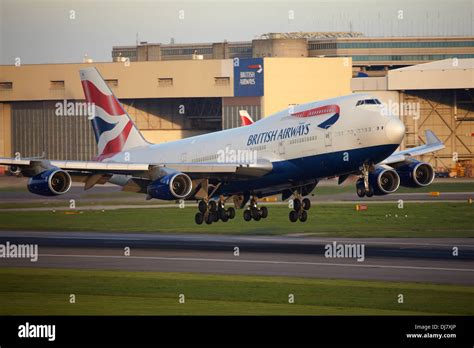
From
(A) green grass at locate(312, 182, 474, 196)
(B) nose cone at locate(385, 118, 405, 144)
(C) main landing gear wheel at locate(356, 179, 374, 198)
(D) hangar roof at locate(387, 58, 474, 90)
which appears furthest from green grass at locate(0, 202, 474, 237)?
(D) hangar roof at locate(387, 58, 474, 90)

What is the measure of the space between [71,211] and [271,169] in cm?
3411

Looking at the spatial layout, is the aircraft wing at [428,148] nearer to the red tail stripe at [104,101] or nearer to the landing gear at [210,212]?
the landing gear at [210,212]

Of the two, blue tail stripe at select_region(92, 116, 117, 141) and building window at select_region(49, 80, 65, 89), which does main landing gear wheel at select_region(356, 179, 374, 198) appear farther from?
building window at select_region(49, 80, 65, 89)

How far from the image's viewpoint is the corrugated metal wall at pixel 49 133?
6452 inches

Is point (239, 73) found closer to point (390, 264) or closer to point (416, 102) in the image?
point (416, 102)

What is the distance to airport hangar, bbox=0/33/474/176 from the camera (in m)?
157

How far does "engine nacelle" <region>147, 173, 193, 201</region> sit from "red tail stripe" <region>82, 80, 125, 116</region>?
16796 millimetres

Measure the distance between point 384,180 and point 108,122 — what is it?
27008 millimetres

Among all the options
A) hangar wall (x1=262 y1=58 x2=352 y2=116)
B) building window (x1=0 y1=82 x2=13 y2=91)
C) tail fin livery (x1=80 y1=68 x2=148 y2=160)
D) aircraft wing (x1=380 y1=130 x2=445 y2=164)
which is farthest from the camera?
building window (x1=0 y1=82 x2=13 y2=91)

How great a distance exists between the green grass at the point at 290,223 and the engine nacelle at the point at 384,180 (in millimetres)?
8919

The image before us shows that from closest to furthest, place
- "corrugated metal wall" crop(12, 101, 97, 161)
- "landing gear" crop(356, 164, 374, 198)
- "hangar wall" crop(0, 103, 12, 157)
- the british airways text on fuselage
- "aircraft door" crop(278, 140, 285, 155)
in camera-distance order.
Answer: "landing gear" crop(356, 164, 374, 198) < the british airways text on fuselage < "aircraft door" crop(278, 140, 285, 155) < "corrugated metal wall" crop(12, 101, 97, 161) < "hangar wall" crop(0, 103, 12, 157)

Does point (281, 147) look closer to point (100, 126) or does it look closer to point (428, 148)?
point (428, 148)

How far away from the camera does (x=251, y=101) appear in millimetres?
159125
